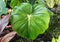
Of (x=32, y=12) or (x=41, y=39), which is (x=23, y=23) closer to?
(x=32, y=12)

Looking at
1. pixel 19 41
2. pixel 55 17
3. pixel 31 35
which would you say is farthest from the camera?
pixel 55 17

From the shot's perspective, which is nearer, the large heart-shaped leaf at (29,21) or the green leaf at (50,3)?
the large heart-shaped leaf at (29,21)

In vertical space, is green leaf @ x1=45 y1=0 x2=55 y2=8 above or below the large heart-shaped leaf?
above

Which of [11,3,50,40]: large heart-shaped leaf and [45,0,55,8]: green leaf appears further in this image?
[45,0,55,8]: green leaf

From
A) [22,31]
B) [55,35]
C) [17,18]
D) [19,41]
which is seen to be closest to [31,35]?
[22,31]

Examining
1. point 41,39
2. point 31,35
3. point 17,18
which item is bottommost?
point 41,39

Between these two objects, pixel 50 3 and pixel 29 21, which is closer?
pixel 29 21

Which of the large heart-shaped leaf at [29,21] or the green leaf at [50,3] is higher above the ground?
the green leaf at [50,3]

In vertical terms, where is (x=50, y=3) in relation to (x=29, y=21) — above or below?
above
